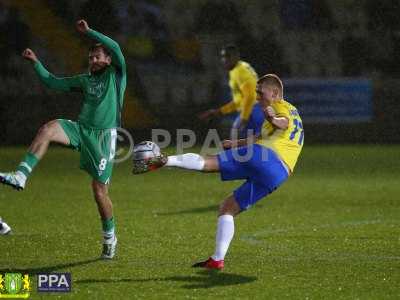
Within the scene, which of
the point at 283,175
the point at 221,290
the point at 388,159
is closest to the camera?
the point at 221,290

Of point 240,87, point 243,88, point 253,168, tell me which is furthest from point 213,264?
point 240,87

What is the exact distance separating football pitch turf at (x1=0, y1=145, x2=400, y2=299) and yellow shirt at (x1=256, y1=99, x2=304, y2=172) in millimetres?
1154

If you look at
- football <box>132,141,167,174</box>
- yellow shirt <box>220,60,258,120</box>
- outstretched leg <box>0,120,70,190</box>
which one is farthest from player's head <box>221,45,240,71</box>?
football <box>132,141,167,174</box>

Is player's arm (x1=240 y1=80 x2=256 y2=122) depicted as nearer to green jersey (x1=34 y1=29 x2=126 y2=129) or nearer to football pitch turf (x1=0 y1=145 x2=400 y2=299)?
football pitch turf (x1=0 y1=145 x2=400 y2=299)

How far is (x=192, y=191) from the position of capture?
16953mm

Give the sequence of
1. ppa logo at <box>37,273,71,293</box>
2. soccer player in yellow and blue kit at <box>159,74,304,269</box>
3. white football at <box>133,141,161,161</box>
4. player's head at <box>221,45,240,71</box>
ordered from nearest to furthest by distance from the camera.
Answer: ppa logo at <box>37,273,71,293</box> < white football at <box>133,141,161,161</box> < soccer player in yellow and blue kit at <box>159,74,304,269</box> < player's head at <box>221,45,240,71</box>

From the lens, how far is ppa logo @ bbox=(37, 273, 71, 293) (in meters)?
8.11

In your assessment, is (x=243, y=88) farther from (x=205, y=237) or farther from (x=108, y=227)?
(x=108, y=227)

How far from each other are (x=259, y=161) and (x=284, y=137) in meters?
0.41

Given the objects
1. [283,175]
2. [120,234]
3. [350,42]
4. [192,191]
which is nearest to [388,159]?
[192,191]

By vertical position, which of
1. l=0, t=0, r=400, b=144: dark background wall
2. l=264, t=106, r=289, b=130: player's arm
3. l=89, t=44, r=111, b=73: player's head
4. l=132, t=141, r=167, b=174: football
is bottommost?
l=0, t=0, r=400, b=144: dark background wall

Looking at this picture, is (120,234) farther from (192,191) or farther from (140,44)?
(140,44)

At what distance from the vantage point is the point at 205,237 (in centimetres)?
1150

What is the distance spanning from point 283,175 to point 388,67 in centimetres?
2122
